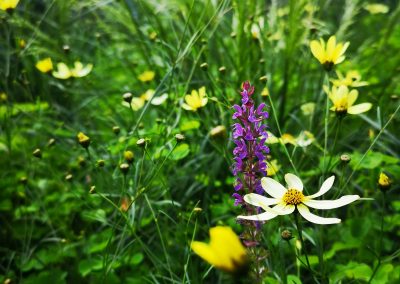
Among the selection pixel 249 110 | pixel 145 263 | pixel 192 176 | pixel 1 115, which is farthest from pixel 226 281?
pixel 1 115

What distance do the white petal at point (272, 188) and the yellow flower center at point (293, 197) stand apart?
14 mm

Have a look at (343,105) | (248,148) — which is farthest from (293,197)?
(343,105)

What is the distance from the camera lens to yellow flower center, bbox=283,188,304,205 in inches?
29.5

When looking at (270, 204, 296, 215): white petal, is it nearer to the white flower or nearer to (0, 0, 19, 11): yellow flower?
the white flower

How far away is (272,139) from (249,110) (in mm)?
274

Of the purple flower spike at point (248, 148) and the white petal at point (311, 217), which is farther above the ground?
the purple flower spike at point (248, 148)

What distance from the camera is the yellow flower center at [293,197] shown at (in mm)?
748

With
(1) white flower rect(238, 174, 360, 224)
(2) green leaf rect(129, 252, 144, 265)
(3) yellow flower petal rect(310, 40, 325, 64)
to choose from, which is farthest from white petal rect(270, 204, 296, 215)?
(2) green leaf rect(129, 252, 144, 265)

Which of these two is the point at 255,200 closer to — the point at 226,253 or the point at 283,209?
the point at 283,209

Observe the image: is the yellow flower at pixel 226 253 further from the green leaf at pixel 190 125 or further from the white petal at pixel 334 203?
the green leaf at pixel 190 125

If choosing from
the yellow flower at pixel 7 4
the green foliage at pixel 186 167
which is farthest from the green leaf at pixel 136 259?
the yellow flower at pixel 7 4

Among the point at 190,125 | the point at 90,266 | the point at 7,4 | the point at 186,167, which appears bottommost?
the point at 90,266

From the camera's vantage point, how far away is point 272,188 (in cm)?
78

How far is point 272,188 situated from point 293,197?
4 centimetres
